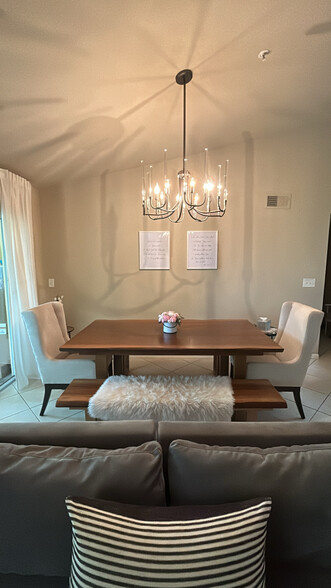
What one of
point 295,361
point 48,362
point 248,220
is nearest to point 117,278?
point 48,362

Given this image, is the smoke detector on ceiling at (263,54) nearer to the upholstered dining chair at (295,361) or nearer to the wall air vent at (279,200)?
the wall air vent at (279,200)

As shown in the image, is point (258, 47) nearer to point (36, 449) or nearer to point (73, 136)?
point (73, 136)

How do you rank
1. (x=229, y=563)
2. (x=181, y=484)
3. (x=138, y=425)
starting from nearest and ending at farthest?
1. (x=229, y=563)
2. (x=181, y=484)
3. (x=138, y=425)

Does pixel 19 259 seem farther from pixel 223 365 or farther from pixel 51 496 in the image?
pixel 51 496

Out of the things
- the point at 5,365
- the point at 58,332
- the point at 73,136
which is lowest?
the point at 5,365

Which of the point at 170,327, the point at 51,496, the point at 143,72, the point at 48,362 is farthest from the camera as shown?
the point at 170,327

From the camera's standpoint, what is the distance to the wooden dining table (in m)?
1.97

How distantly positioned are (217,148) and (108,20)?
238 centimetres

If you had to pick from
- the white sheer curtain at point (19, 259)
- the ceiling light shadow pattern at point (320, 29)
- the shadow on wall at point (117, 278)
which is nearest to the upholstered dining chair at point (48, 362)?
the white sheer curtain at point (19, 259)

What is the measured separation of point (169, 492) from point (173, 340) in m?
1.37

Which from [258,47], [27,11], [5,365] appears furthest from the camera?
[5,365]

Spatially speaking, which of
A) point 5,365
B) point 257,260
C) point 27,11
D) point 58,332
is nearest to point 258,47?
point 27,11

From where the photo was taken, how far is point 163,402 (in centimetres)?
178

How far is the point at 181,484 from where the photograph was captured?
791 millimetres
